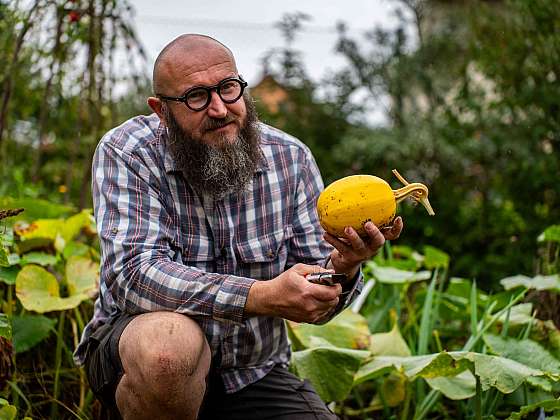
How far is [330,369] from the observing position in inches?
103

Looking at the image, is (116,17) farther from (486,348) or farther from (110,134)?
(486,348)

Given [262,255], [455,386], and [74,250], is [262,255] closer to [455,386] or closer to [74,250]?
[455,386]

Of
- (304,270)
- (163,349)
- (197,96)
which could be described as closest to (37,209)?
(197,96)

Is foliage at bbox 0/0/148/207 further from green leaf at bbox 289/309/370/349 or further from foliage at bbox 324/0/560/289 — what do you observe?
foliage at bbox 324/0/560/289

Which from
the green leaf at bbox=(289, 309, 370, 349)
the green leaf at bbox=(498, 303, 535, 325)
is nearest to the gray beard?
the green leaf at bbox=(289, 309, 370, 349)

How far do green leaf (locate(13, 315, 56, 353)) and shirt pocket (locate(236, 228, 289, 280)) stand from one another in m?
0.77

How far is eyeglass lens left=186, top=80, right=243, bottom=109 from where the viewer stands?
2258mm

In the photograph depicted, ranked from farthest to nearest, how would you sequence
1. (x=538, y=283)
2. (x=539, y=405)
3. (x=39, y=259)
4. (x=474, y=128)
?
(x=474, y=128) < (x=538, y=283) < (x=39, y=259) < (x=539, y=405)

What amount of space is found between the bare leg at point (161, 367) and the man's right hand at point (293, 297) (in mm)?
176

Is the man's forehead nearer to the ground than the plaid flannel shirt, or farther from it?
farther from it

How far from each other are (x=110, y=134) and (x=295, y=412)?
976 millimetres

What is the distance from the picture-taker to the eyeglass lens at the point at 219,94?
226 cm

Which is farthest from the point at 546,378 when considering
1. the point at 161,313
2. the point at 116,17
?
the point at 116,17

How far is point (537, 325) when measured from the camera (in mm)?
2863
